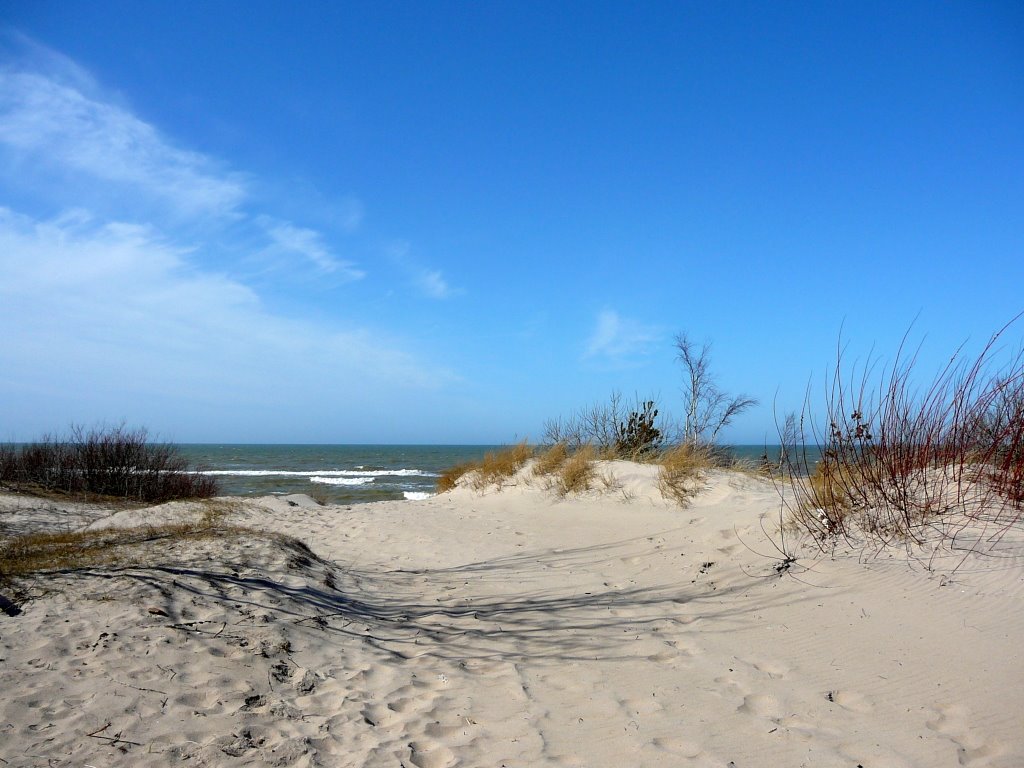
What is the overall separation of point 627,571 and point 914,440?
3080 mm

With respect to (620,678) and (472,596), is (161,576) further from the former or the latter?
(620,678)

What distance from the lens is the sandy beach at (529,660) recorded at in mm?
2949

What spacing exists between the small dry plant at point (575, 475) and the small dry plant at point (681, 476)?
1559 millimetres

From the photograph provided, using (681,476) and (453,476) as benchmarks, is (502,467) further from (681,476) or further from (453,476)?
(681,476)

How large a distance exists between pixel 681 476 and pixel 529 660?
7.76 m

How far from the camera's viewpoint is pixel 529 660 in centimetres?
420

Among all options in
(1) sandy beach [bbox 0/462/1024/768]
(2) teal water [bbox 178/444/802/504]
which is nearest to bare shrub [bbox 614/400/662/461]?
(2) teal water [bbox 178/444/802/504]

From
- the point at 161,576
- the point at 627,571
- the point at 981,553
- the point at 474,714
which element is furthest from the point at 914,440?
the point at 161,576

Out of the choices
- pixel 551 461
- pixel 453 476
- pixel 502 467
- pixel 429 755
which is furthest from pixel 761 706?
pixel 453 476

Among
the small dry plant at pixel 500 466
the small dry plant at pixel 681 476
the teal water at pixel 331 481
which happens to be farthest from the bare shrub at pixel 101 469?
the small dry plant at pixel 681 476

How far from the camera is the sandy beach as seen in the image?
9.68ft

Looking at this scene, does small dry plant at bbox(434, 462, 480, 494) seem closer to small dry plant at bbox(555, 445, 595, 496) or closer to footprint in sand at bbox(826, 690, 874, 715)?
small dry plant at bbox(555, 445, 595, 496)

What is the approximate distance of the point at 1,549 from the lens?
20.7 ft

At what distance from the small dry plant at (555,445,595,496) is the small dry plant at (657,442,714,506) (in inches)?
61.4
